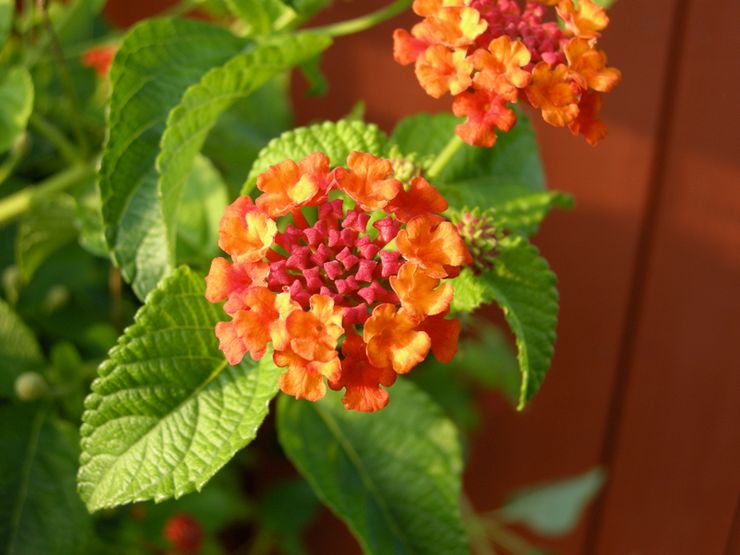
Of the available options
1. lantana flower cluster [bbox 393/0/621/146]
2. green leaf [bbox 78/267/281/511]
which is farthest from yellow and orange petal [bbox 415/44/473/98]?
green leaf [bbox 78/267/281/511]

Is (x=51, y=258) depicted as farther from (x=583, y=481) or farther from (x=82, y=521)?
(x=583, y=481)

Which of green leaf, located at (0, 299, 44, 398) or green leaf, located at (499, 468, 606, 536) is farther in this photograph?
green leaf, located at (499, 468, 606, 536)

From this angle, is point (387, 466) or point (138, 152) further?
point (387, 466)

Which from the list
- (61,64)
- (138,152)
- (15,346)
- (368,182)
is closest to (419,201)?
(368,182)

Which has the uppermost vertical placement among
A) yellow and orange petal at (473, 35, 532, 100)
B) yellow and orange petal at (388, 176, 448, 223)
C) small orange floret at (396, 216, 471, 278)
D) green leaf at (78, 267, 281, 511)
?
yellow and orange petal at (473, 35, 532, 100)

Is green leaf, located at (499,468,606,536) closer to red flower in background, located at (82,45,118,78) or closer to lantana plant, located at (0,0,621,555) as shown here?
lantana plant, located at (0,0,621,555)

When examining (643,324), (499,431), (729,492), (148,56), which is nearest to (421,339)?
(148,56)

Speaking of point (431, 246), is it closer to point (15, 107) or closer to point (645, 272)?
point (15, 107)

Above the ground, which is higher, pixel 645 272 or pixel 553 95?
pixel 553 95
